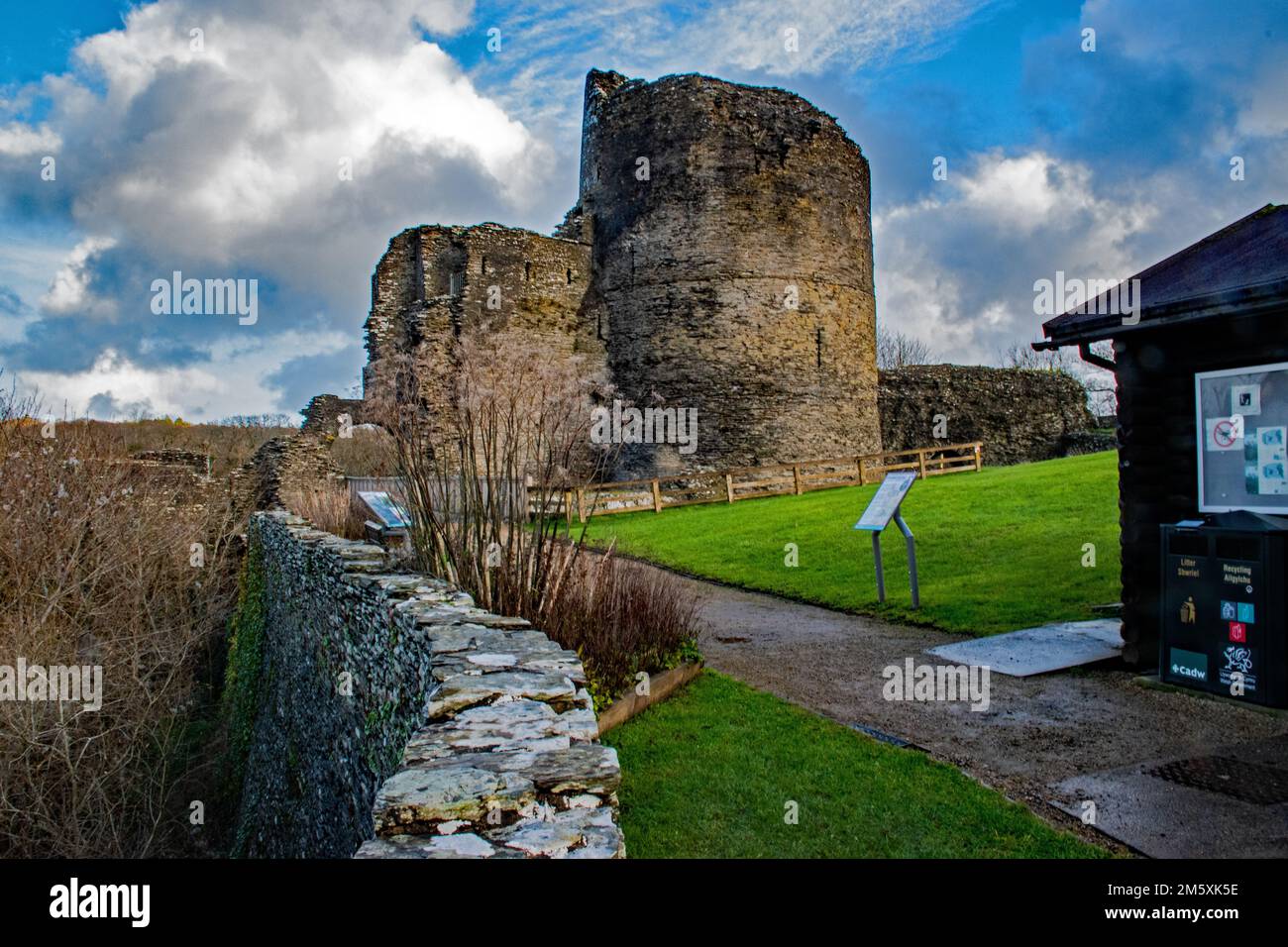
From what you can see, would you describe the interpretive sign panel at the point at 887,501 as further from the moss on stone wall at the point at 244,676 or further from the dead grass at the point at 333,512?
the moss on stone wall at the point at 244,676

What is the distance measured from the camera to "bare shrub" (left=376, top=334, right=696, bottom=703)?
737cm

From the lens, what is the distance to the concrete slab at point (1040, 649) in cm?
772

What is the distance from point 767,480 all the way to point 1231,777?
2035cm

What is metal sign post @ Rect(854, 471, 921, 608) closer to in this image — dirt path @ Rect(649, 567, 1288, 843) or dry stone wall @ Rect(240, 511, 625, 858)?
dirt path @ Rect(649, 567, 1288, 843)

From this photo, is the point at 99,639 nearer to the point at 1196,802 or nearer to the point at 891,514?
the point at 891,514

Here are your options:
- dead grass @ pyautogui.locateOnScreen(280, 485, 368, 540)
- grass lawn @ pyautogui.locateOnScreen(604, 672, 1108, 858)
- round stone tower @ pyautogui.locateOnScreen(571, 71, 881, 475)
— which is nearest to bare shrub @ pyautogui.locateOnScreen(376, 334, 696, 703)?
grass lawn @ pyautogui.locateOnScreen(604, 672, 1108, 858)

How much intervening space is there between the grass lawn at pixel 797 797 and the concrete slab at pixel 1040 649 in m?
2.08

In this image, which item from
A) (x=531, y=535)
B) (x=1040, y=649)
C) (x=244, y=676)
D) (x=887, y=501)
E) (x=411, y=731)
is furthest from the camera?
(x=244, y=676)

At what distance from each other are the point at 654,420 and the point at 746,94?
9.93 meters

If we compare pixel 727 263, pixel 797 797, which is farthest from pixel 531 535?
pixel 727 263

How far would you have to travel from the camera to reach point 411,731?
4426mm

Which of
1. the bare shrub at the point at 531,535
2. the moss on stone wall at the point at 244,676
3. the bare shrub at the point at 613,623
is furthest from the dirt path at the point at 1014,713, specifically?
the moss on stone wall at the point at 244,676
